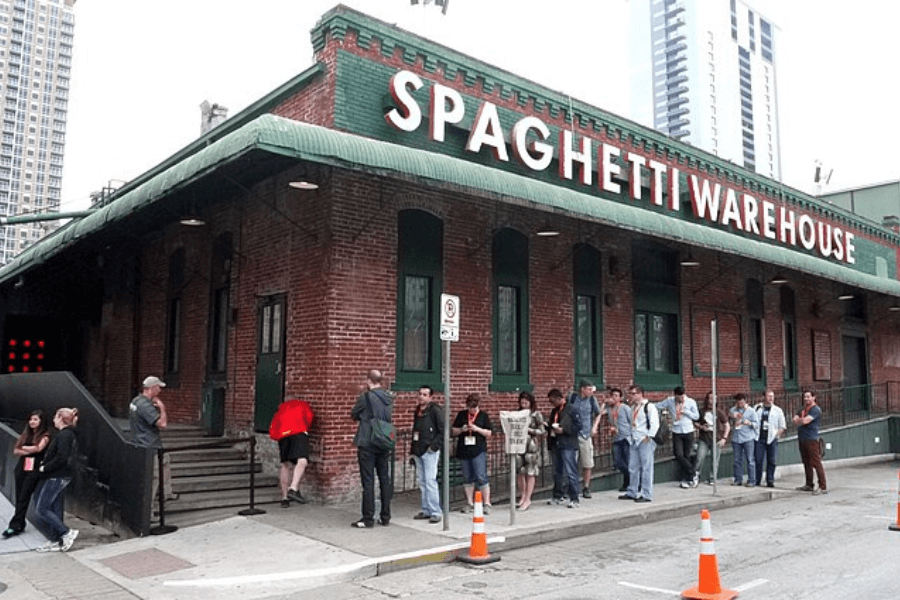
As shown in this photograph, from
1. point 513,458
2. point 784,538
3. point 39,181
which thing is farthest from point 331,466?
point 39,181

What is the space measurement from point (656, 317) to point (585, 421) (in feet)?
19.6

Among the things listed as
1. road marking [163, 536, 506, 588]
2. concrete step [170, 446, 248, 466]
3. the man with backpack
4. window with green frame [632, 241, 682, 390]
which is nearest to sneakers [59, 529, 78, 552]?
road marking [163, 536, 506, 588]

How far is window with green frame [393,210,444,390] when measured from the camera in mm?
12078

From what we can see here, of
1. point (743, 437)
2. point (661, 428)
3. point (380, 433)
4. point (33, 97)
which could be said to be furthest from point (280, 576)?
point (33, 97)

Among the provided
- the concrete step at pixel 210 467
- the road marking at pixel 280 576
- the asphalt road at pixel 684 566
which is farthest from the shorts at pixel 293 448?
the asphalt road at pixel 684 566

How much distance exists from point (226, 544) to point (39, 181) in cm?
10262

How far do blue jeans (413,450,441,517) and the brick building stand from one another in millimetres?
1530

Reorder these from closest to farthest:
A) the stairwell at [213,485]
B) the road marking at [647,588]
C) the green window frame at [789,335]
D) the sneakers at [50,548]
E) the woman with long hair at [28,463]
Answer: the road marking at [647,588]
the sneakers at [50,548]
the woman with long hair at [28,463]
the stairwell at [213,485]
the green window frame at [789,335]

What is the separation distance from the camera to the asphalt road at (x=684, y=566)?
6938mm

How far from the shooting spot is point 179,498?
10344 millimetres

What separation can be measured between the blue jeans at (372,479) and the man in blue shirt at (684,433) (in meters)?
6.38

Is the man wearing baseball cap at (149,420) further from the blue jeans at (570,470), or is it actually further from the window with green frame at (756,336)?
the window with green frame at (756,336)

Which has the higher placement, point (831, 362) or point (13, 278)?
point (13, 278)

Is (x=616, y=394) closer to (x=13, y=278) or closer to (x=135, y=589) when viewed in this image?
(x=135, y=589)
